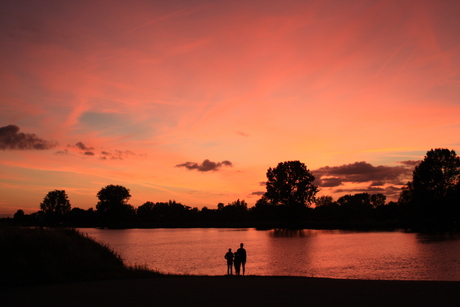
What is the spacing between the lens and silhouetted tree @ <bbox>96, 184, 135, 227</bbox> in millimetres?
163875

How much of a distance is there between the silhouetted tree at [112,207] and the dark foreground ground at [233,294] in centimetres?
15211

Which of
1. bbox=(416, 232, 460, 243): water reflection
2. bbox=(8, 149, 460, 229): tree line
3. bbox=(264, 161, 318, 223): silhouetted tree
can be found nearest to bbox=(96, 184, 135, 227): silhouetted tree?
bbox=(8, 149, 460, 229): tree line

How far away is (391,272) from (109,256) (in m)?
22.4

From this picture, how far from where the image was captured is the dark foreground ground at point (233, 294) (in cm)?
1415

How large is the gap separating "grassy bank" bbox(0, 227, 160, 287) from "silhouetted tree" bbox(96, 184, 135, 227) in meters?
145

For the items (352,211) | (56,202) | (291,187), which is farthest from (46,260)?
(56,202)

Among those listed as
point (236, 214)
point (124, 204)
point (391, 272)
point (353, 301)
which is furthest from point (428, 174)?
point (124, 204)

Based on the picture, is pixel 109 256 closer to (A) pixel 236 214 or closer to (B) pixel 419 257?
(B) pixel 419 257

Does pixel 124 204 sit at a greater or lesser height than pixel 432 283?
greater

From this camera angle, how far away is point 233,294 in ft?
52.8

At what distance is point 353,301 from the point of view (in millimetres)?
14234

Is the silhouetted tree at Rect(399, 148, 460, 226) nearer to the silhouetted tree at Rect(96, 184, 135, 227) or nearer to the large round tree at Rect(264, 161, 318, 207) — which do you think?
the large round tree at Rect(264, 161, 318, 207)

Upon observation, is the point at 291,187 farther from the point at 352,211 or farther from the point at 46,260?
the point at 46,260

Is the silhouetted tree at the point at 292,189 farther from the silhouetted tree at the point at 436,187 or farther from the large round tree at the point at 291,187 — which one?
the silhouetted tree at the point at 436,187
